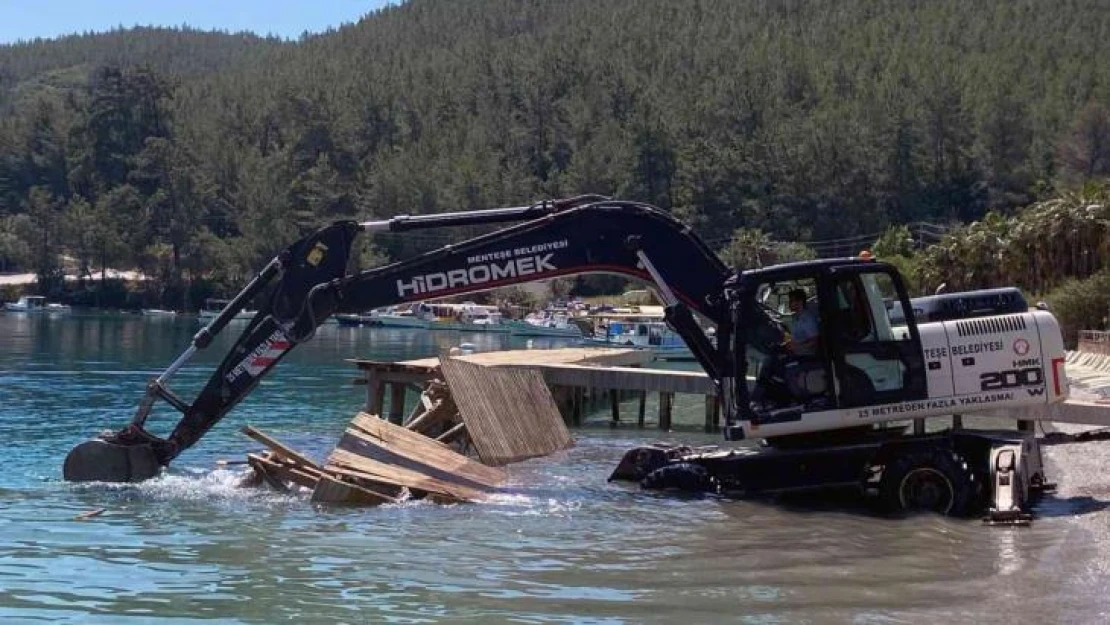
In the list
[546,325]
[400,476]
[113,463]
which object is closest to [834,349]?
[400,476]

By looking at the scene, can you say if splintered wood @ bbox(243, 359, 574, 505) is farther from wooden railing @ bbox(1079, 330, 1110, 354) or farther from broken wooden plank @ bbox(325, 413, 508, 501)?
wooden railing @ bbox(1079, 330, 1110, 354)

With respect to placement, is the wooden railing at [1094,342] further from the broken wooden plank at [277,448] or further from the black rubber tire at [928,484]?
the broken wooden plank at [277,448]

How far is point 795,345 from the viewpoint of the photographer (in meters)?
20.2

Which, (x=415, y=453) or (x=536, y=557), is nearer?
(x=536, y=557)

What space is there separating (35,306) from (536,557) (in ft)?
443

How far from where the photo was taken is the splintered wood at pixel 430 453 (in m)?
21.7

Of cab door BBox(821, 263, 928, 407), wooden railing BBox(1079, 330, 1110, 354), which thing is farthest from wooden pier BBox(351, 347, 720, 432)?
wooden railing BBox(1079, 330, 1110, 354)

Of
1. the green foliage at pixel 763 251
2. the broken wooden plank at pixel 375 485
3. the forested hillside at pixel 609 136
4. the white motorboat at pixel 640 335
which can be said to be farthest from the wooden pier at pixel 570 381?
the forested hillside at pixel 609 136

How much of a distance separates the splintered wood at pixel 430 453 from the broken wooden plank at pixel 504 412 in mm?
24

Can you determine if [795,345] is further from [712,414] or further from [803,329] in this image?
[712,414]

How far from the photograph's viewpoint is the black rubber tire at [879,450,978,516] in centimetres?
1994

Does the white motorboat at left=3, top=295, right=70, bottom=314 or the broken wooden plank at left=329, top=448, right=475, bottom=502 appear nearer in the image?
the broken wooden plank at left=329, top=448, right=475, bottom=502

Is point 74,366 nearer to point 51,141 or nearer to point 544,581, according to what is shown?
point 544,581

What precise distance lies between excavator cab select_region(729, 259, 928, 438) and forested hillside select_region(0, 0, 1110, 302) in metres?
89.1
